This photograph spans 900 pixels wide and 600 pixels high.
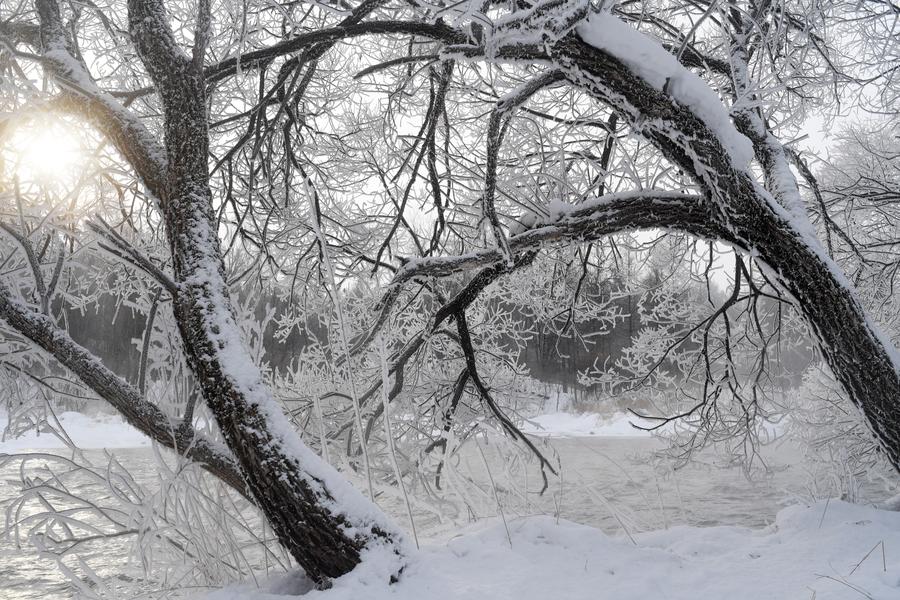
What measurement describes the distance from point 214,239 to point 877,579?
255cm

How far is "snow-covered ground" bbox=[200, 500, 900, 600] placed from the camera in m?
1.86

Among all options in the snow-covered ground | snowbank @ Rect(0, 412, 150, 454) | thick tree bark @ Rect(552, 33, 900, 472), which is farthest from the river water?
snowbank @ Rect(0, 412, 150, 454)

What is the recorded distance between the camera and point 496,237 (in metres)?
2.65

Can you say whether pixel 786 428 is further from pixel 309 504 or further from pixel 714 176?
pixel 309 504

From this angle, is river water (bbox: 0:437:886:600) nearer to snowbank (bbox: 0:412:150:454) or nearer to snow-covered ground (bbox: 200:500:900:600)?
snow-covered ground (bbox: 200:500:900:600)

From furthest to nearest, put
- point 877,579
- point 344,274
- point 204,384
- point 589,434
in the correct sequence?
point 589,434, point 344,274, point 204,384, point 877,579

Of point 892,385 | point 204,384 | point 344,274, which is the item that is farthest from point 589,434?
point 204,384

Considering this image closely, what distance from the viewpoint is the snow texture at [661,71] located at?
2299mm

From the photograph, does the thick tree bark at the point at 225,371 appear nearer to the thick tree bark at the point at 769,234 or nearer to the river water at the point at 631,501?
the river water at the point at 631,501

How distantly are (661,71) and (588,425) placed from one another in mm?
17356

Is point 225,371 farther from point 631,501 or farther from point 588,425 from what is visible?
point 588,425

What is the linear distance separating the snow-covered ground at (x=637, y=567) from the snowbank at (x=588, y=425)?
14.1 m

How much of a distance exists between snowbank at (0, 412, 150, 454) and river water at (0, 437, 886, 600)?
15.4 feet

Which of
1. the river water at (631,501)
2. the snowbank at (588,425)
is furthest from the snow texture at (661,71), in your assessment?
the snowbank at (588,425)
